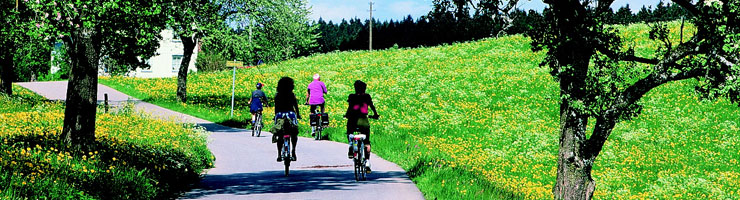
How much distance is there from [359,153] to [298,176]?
1.37 meters

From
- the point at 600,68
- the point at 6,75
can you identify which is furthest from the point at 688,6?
the point at 6,75

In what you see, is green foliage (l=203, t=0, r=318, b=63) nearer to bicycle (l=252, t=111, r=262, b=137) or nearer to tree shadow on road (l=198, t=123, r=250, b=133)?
tree shadow on road (l=198, t=123, r=250, b=133)

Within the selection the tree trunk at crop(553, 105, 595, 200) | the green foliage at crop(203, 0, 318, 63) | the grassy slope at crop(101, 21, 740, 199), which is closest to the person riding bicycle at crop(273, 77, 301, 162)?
the grassy slope at crop(101, 21, 740, 199)

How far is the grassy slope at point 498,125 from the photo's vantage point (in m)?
15.9

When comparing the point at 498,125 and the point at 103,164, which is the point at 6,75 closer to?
the point at 498,125

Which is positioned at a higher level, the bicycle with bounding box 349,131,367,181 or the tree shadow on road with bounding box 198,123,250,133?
the bicycle with bounding box 349,131,367,181

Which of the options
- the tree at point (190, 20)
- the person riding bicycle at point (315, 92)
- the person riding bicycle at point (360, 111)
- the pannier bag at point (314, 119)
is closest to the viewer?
the person riding bicycle at point (360, 111)

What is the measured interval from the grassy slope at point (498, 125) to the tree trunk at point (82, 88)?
6.18m

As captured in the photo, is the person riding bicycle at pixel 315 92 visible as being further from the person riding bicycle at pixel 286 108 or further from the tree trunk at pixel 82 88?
the tree trunk at pixel 82 88

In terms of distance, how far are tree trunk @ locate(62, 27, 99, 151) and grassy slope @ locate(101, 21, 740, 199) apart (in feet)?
20.3

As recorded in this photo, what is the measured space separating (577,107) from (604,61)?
1.65 meters

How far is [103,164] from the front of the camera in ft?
31.1

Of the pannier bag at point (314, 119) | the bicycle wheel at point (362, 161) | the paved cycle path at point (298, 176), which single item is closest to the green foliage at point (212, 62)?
the pannier bag at point (314, 119)

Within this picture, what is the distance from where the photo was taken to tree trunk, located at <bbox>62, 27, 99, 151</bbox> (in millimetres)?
11648
